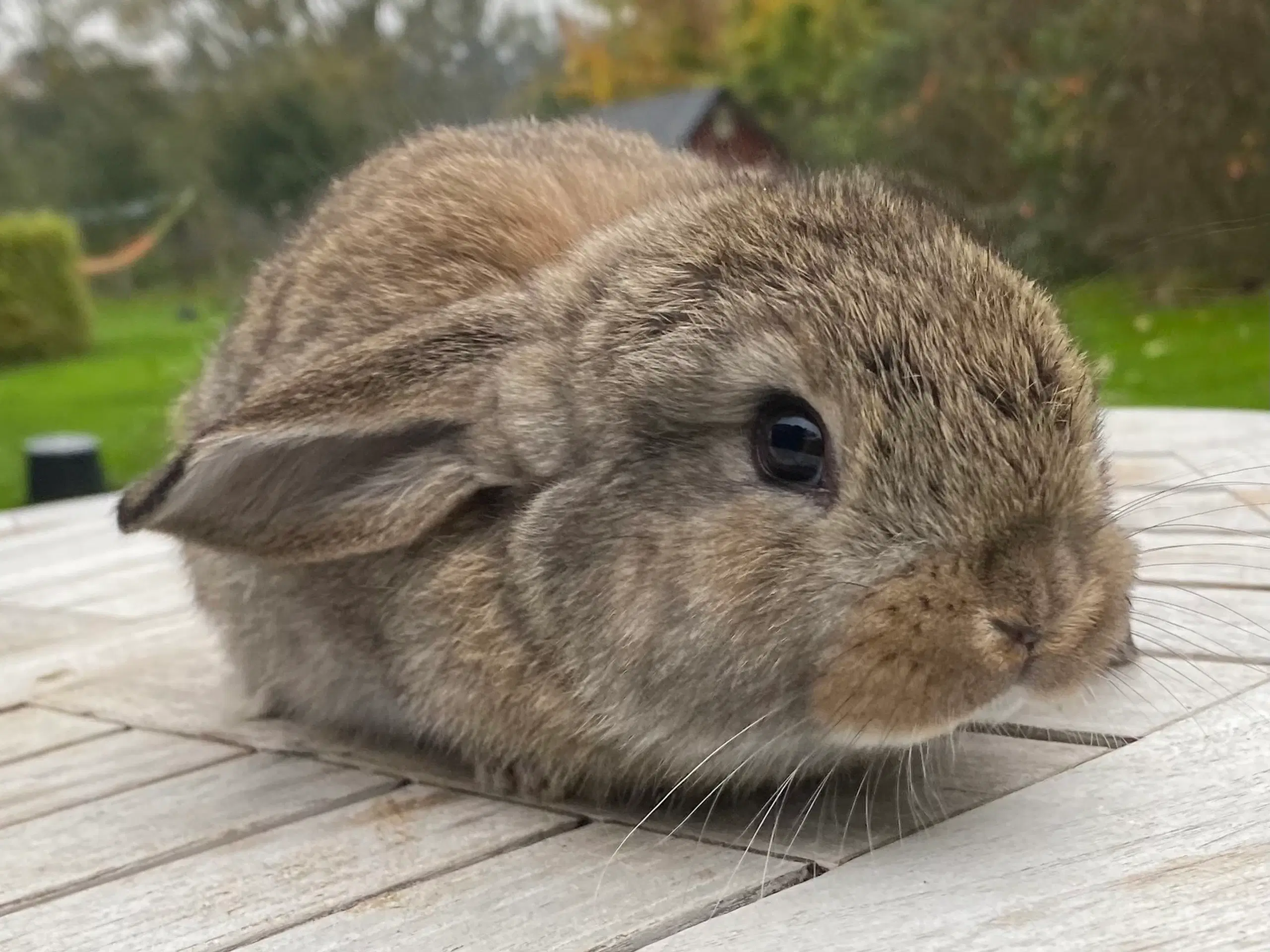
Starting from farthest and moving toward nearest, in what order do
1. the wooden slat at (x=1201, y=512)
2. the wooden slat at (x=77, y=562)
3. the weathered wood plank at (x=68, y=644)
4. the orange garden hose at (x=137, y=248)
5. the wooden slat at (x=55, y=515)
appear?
the orange garden hose at (x=137, y=248), the wooden slat at (x=55, y=515), the wooden slat at (x=77, y=562), the wooden slat at (x=1201, y=512), the weathered wood plank at (x=68, y=644)

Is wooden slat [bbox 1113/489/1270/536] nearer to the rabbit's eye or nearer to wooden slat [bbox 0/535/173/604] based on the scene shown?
the rabbit's eye

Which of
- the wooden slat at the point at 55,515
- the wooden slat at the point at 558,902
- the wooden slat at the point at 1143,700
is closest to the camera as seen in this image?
the wooden slat at the point at 558,902

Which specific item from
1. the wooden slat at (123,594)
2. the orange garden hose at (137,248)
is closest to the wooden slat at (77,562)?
the wooden slat at (123,594)

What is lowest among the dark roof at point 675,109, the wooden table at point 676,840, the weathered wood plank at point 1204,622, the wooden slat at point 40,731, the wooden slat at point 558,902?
the wooden slat at point 558,902

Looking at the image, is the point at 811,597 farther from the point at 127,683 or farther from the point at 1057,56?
the point at 1057,56

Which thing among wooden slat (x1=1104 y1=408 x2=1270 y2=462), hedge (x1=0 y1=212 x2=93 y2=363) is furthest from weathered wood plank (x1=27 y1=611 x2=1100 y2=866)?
hedge (x1=0 y1=212 x2=93 y2=363)

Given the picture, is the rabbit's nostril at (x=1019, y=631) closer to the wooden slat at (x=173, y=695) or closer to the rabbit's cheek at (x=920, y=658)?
the rabbit's cheek at (x=920, y=658)

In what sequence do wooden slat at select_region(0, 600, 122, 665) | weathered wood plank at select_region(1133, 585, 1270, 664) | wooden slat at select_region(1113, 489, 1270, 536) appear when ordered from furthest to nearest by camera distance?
wooden slat at select_region(0, 600, 122, 665), wooden slat at select_region(1113, 489, 1270, 536), weathered wood plank at select_region(1133, 585, 1270, 664)
